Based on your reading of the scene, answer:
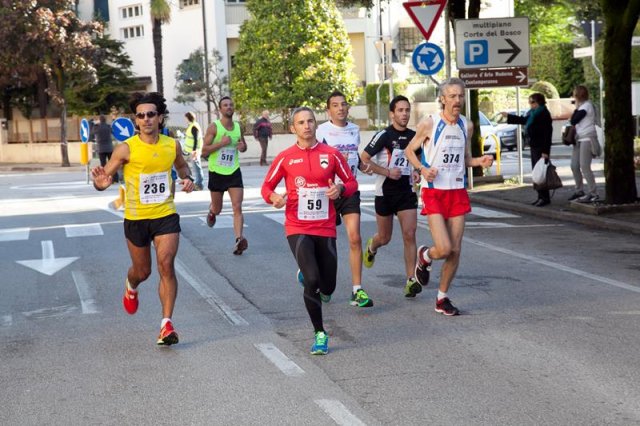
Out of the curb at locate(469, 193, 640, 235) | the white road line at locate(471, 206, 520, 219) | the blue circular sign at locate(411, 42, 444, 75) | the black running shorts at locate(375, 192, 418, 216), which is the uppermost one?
the blue circular sign at locate(411, 42, 444, 75)

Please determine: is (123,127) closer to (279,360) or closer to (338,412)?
(279,360)

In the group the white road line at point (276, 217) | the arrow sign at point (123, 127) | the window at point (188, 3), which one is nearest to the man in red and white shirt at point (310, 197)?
the white road line at point (276, 217)

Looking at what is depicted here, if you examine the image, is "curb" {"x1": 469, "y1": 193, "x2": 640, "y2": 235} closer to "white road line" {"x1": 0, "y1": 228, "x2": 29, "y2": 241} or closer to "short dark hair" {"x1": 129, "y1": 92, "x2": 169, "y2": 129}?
"white road line" {"x1": 0, "y1": 228, "x2": 29, "y2": 241}

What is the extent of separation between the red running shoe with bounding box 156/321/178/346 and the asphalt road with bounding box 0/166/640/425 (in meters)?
0.08

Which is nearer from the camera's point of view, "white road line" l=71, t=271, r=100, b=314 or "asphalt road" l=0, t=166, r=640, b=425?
"asphalt road" l=0, t=166, r=640, b=425

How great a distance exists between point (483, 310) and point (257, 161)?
3621cm

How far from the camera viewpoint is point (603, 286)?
11.7m

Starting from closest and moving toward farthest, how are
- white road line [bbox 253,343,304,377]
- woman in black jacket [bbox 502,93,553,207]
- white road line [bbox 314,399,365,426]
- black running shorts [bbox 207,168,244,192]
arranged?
white road line [bbox 314,399,365,426]
white road line [bbox 253,343,304,377]
black running shorts [bbox 207,168,244,192]
woman in black jacket [bbox 502,93,553,207]

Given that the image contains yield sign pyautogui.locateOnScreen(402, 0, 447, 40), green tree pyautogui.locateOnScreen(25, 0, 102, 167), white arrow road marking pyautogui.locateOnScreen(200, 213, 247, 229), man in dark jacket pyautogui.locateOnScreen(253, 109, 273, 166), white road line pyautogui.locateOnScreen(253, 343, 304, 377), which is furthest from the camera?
green tree pyautogui.locateOnScreen(25, 0, 102, 167)

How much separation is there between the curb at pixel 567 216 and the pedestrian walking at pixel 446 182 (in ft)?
22.2

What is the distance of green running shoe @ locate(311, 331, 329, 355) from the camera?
8695mm

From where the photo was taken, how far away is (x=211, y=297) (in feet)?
38.7

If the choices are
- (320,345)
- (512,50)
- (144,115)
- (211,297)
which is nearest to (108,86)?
(512,50)

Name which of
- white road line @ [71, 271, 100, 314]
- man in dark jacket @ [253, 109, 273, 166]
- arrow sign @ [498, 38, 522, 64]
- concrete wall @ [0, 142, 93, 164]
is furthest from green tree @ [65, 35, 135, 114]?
white road line @ [71, 271, 100, 314]
